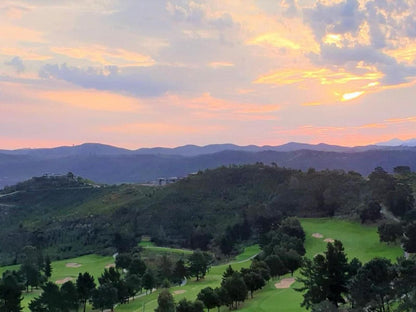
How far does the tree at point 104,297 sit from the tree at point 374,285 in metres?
33.8

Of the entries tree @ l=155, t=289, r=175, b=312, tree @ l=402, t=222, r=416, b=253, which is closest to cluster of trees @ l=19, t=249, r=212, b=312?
tree @ l=155, t=289, r=175, b=312

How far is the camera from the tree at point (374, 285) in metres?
31.5

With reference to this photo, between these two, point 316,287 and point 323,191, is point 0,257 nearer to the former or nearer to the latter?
point 323,191

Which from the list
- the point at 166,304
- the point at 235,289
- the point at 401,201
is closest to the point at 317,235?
the point at 401,201

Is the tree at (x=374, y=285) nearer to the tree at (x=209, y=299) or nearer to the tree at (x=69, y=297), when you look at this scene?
the tree at (x=209, y=299)

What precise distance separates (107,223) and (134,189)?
34.6 m

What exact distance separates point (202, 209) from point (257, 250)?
31434 millimetres

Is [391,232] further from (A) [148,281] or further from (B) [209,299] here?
(A) [148,281]

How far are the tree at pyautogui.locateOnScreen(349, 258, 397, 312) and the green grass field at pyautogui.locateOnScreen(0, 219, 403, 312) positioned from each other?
1179 cm

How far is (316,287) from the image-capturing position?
Result: 118 feet

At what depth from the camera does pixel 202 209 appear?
122m

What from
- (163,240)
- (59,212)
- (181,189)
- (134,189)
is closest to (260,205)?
(163,240)

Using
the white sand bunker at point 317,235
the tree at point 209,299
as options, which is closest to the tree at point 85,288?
the tree at point 209,299

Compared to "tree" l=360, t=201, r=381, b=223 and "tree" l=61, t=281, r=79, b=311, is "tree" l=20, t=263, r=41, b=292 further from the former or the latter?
"tree" l=360, t=201, r=381, b=223
